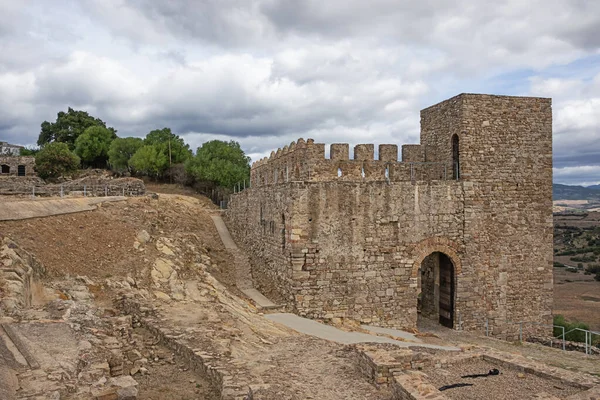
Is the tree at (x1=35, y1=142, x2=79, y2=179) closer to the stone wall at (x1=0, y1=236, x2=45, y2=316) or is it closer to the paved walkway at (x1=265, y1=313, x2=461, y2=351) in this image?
the stone wall at (x1=0, y1=236, x2=45, y2=316)

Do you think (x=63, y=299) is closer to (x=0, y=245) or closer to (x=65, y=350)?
(x=0, y=245)

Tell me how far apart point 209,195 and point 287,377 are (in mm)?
31774

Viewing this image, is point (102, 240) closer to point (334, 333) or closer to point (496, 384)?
point (334, 333)

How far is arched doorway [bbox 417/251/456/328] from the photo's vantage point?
1534 cm

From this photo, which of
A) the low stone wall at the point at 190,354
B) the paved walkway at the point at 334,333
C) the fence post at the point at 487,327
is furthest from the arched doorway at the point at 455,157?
the low stone wall at the point at 190,354

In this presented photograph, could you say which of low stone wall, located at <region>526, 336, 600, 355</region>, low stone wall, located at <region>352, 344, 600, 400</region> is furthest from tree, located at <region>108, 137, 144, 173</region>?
low stone wall, located at <region>352, 344, 600, 400</region>

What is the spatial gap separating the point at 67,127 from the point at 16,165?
13.9 meters

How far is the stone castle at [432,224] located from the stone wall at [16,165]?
2768cm

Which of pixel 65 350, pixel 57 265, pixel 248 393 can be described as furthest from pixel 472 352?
pixel 57 265

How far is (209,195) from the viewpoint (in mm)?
39312

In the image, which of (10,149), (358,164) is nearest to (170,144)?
(10,149)

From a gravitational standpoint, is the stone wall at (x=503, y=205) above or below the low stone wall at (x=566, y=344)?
above

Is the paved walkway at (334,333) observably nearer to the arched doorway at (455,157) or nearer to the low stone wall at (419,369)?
the low stone wall at (419,369)

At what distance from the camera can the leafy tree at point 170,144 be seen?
40.8 meters
